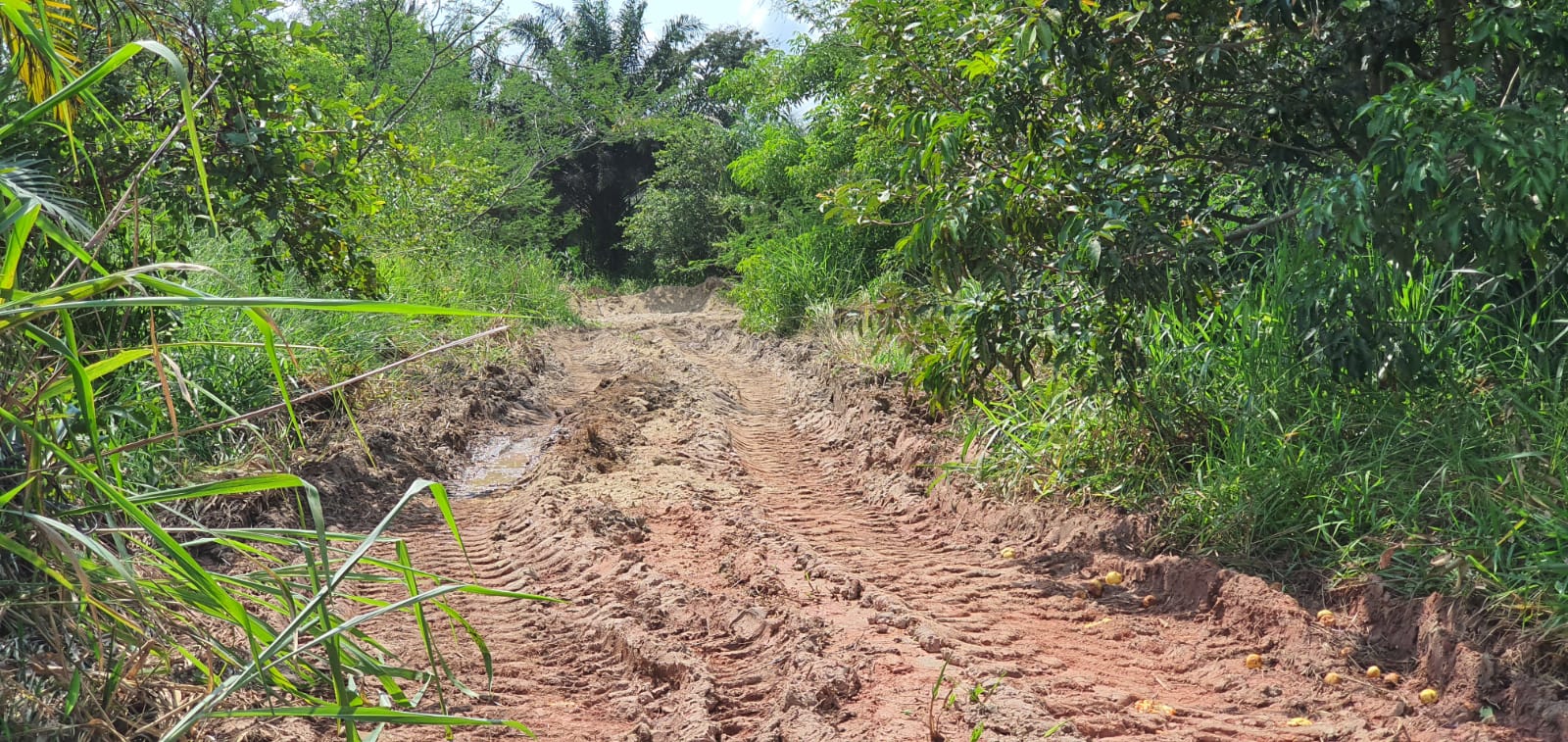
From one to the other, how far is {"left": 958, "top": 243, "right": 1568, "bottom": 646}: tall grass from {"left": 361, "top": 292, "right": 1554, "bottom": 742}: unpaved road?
23cm

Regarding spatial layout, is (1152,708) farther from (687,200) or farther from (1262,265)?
(687,200)

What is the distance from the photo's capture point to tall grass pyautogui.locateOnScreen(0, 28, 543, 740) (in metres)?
1.75

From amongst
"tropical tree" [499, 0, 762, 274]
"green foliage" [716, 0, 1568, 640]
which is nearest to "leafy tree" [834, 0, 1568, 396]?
"green foliage" [716, 0, 1568, 640]

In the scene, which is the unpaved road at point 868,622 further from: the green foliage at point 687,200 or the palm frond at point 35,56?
the green foliage at point 687,200

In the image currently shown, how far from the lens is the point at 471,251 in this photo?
48.4 feet

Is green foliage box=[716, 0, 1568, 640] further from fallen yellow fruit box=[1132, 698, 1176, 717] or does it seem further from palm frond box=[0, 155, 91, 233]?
palm frond box=[0, 155, 91, 233]

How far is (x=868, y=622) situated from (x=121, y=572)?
2694 millimetres

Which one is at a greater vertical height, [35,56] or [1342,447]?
[35,56]

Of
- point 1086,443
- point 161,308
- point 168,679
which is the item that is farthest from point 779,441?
point 168,679

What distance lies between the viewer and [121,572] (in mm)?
1783

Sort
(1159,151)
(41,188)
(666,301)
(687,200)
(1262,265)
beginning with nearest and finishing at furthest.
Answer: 1. (41,188)
2. (1159,151)
3. (1262,265)
4. (687,200)
5. (666,301)

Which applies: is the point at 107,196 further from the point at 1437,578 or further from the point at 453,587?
the point at 1437,578

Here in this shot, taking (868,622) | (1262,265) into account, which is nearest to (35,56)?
(868,622)

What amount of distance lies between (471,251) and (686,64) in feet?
65.2
